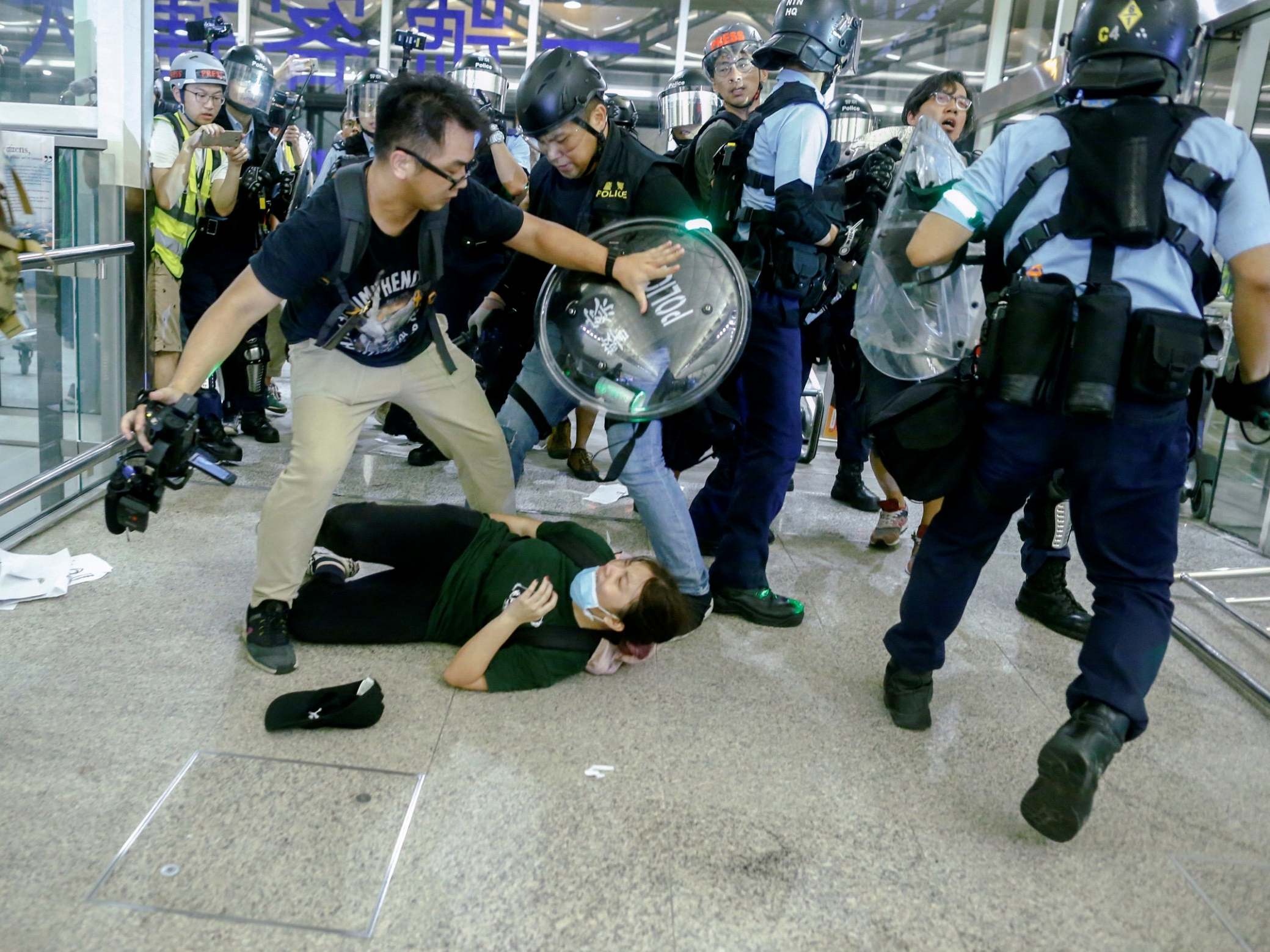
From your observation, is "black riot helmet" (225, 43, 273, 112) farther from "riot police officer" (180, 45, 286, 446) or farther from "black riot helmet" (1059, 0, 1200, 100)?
"black riot helmet" (1059, 0, 1200, 100)

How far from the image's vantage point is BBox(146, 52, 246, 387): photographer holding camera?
12.7 feet

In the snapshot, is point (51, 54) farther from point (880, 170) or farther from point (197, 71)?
point (880, 170)

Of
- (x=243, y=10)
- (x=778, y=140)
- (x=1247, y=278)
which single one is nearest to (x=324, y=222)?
(x=778, y=140)

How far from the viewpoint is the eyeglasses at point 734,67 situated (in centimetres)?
418

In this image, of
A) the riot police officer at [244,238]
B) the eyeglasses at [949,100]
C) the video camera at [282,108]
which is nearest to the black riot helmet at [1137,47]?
the eyeglasses at [949,100]

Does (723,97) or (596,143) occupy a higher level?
(723,97)

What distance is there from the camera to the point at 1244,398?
2037 millimetres

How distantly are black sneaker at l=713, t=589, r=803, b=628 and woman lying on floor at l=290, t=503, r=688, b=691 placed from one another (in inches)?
21.6

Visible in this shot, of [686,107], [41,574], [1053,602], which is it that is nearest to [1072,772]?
[1053,602]

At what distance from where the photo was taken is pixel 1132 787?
222cm

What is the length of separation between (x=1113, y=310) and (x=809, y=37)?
1353mm

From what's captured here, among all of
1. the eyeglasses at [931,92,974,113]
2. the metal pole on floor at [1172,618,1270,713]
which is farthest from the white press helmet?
the metal pole on floor at [1172,618,1270,713]

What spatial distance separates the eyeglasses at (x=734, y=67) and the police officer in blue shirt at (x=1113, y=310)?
2.30m

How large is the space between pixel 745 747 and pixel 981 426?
881 millimetres
